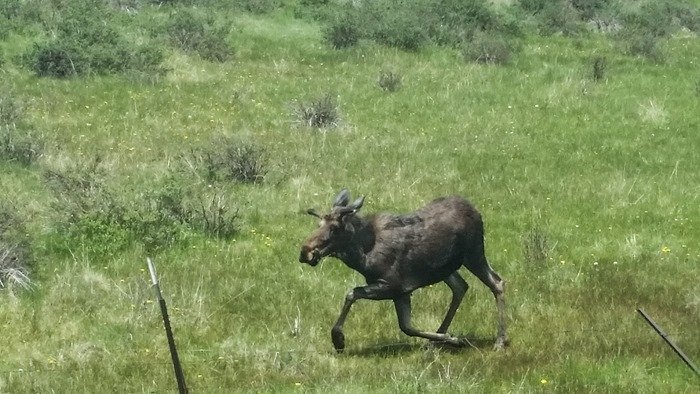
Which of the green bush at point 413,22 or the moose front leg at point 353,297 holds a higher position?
the moose front leg at point 353,297

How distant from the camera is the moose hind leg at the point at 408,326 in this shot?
8.35 meters

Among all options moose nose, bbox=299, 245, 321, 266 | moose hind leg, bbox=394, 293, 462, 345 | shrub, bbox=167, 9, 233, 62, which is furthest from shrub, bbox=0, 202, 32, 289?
shrub, bbox=167, 9, 233, 62

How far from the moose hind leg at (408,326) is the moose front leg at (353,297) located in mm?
132

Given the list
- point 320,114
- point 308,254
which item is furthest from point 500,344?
point 320,114

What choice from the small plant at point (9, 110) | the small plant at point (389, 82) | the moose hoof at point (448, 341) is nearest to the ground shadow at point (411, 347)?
A: the moose hoof at point (448, 341)

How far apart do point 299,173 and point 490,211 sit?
3.11 metres

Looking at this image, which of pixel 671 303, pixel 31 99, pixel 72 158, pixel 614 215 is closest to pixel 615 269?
pixel 671 303

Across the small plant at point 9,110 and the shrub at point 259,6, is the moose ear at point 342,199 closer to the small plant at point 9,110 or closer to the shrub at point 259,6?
the small plant at point 9,110

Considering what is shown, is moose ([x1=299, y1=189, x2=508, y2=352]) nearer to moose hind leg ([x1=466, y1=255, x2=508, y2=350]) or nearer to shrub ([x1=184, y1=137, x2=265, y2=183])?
moose hind leg ([x1=466, y1=255, x2=508, y2=350])

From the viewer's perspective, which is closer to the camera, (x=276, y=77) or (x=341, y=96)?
(x=341, y=96)

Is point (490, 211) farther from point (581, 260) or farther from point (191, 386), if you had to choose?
point (191, 386)

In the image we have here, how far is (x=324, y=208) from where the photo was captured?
13.2m

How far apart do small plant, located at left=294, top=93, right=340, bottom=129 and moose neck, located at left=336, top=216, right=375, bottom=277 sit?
9325 mm

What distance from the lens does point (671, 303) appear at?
977cm
